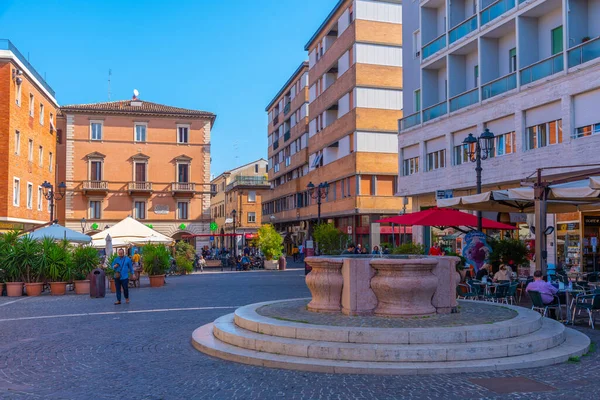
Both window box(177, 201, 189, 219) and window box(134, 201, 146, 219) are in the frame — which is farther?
window box(177, 201, 189, 219)

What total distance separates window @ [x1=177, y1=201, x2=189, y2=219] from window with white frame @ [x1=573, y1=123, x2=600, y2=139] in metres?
40.4

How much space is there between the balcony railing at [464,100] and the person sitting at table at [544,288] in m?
15.8

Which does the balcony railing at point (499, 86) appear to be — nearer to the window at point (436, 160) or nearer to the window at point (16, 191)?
the window at point (436, 160)

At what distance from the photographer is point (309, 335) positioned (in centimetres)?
883

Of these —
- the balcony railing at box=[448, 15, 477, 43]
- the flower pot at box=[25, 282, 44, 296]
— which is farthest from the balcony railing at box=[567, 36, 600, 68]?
the flower pot at box=[25, 282, 44, 296]

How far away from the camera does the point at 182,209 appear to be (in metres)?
55.7

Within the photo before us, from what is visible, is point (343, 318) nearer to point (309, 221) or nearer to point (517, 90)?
point (517, 90)

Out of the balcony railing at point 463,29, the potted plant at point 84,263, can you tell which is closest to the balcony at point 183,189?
the balcony railing at point 463,29

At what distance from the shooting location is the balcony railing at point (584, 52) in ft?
65.3

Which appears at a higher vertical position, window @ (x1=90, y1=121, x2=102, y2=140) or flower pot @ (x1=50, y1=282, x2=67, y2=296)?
window @ (x1=90, y1=121, x2=102, y2=140)

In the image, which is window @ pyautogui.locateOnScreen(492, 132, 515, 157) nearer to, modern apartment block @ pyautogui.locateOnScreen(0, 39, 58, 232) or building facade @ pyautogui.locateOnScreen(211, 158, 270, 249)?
modern apartment block @ pyautogui.locateOnScreen(0, 39, 58, 232)

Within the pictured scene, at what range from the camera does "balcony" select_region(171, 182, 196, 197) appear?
55031 mm

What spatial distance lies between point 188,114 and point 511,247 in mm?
42414

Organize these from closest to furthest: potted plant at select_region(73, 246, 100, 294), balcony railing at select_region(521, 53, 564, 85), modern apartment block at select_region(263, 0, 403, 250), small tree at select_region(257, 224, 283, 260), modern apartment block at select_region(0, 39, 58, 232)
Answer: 1. potted plant at select_region(73, 246, 100, 294)
2. balcony railing at select_region(521, 53, 564, 85)
3. modern apartment block at select_region(0, 39, 58, 232)
4. small tree at select_region(257, 224, 283, 260)
5. modern apartment block at select_region(263, 0, 403, 250)
